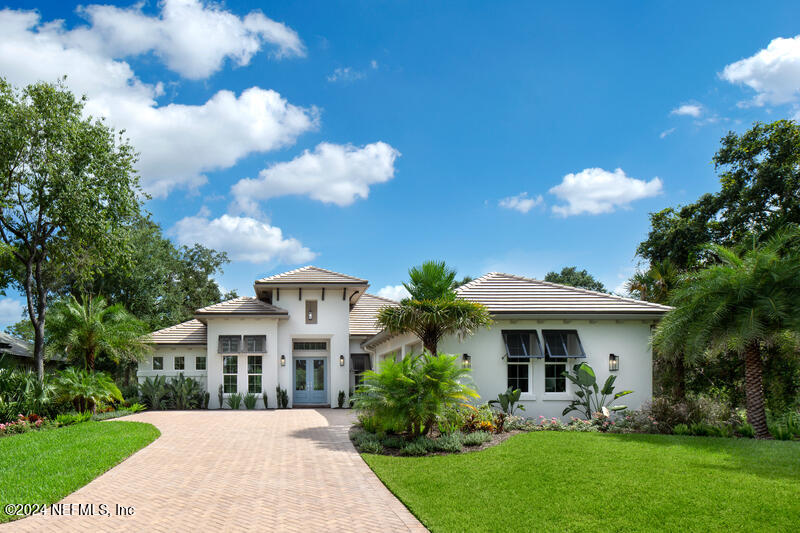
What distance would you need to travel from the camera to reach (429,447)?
1239cm

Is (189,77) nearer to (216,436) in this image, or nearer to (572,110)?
(216,436)

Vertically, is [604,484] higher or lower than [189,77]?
lower

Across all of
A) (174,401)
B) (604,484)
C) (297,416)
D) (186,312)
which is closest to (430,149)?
(297,416)

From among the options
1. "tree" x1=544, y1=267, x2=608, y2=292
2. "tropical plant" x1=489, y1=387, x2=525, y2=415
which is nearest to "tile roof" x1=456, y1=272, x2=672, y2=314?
"tropical plant" x1=489, y1=387, x2=525, y2=415

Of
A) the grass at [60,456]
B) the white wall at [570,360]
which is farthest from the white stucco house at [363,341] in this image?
the grass at [60,456]

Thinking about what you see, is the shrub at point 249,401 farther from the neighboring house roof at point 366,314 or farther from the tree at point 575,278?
the tree at point 575,278

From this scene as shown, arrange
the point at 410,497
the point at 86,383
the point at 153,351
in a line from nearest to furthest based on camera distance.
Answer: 1. the point at 410,497
2. the point at 86,383
3. the point at 153,351

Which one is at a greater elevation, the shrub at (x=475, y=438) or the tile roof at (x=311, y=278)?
the tile roof at (x=311, y=278)

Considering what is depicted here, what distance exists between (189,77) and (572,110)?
36.3 feet

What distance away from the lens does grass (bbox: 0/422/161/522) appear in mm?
8711

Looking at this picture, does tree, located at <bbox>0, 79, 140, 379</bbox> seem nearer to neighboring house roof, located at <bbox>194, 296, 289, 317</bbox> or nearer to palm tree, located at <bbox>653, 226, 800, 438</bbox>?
neighboring house roof, located at <bbox>194, 296, 289, 317</bbox>

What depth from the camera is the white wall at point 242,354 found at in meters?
24.3

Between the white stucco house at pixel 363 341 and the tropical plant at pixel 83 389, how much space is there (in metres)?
5.40

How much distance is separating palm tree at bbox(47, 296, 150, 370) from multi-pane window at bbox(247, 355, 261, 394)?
415 centimetres
